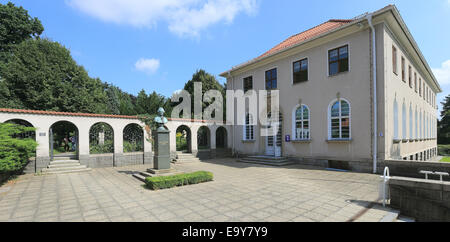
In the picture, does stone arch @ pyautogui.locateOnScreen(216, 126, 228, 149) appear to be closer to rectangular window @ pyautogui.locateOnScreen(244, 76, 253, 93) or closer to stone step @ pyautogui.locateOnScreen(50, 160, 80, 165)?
rectangular window @ pyautogui.locateOnScreen(244, 76, 253, 93)

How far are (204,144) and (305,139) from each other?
968cm

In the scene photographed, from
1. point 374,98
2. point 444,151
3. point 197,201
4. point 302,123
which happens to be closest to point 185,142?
point 302,123

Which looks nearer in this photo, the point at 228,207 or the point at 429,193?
the point at 429,193

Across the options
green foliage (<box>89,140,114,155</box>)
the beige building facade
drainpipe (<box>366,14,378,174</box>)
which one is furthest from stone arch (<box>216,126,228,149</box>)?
drainpipe (<box>366,14,378,174</box>)

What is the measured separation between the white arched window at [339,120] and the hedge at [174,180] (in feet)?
24.5

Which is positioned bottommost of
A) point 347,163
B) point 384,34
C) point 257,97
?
point 347,163

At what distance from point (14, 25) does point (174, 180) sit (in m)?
28.2

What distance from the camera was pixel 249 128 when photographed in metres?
16.2

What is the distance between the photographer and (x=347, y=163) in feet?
34.3

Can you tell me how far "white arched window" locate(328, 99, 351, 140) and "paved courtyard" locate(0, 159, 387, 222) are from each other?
332 centimetres

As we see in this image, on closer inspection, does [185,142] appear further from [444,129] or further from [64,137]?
[444,129]

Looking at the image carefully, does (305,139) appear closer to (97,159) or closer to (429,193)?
(429,193)

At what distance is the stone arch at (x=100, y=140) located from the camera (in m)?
13.1
